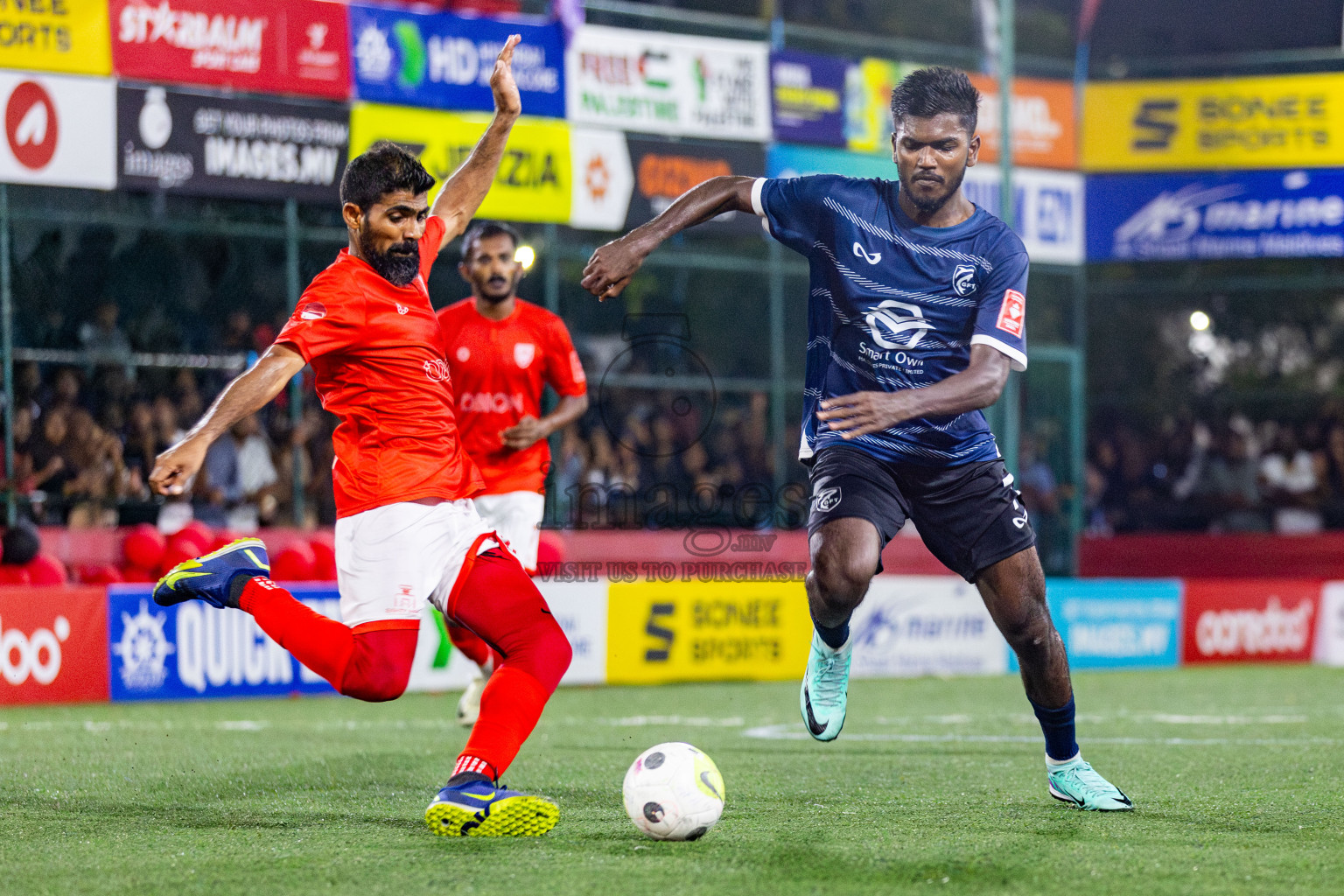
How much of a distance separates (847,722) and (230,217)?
8.21 m

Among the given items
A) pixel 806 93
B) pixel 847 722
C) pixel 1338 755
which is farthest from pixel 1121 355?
pixel 1338 755

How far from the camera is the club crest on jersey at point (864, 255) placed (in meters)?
5.80

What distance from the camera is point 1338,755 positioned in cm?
786

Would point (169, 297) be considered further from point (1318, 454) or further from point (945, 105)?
point (1318, 454)

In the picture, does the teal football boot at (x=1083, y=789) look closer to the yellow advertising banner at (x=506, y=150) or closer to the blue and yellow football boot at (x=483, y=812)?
the blue and yellow football boot at (x=483, y=812)

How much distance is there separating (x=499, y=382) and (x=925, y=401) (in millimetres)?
4108

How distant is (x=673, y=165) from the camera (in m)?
17.4

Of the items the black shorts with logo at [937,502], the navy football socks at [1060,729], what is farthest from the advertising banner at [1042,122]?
the navy football socks at [1060,729]

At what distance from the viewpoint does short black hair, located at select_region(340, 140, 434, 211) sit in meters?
5.46

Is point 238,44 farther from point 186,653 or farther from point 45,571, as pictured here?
point 186,653

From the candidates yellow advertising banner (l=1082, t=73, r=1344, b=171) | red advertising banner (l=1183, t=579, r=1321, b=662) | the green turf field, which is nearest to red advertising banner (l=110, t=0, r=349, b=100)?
the green turf field

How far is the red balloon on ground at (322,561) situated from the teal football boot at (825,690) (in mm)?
7788

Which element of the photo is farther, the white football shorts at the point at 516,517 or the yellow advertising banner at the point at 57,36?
the yellow advertising banner at the point at 57,36

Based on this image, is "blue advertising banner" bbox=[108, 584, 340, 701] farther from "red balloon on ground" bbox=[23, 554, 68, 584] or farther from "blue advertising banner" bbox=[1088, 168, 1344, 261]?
"blue advertising banner" bbox=[1088, 168, 1344, 261]
